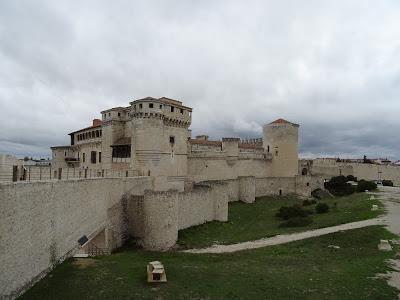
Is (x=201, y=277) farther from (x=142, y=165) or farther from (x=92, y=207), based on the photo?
(x=142, y=165)

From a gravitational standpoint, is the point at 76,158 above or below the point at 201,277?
above

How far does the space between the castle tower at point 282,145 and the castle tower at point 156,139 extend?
2098cm

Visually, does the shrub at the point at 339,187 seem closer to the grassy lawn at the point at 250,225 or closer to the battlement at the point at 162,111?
the grassy lawn at the point at 250,225

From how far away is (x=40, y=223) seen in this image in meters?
10.8

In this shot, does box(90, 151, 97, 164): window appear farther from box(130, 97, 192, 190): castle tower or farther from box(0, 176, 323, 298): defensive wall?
box(0, 176, 323, 298): defensive wall

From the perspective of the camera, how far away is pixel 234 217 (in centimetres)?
3148

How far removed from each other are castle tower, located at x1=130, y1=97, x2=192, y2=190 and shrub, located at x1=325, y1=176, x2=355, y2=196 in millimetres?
24597

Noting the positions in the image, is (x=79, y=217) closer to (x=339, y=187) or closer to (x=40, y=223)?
(x=40, y=223)

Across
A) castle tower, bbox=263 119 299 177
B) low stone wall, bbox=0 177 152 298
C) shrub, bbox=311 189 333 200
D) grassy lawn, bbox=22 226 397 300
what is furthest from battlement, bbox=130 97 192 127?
shrub, bbox=311 189 333 200

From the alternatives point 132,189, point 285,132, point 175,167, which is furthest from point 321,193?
point 132,189

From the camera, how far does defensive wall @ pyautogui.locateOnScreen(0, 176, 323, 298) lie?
30.1 ft

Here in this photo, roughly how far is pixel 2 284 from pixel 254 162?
39700 millimetres

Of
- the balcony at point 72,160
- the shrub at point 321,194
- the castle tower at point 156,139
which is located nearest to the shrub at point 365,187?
the shrub at point 321,194

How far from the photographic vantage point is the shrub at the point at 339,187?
4467 centimetres
